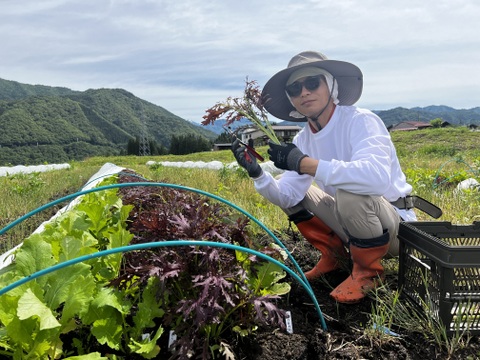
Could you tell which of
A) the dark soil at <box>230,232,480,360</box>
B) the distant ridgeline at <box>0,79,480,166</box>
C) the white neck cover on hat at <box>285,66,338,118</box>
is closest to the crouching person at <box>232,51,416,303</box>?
the white neck cover on hat at <box>285,66,338,118</box>

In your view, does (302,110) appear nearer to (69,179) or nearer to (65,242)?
(65,242)

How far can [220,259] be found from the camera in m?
1.59

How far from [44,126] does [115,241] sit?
130 metres

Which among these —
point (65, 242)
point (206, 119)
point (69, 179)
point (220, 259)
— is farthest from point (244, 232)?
point (69, 179)

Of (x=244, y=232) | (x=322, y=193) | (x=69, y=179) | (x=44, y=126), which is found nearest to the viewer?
(x=244, y=232)

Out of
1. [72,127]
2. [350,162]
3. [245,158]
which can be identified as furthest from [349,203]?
[72,127]

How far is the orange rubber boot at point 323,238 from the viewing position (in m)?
2.55

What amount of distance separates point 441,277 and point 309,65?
1.36 metres

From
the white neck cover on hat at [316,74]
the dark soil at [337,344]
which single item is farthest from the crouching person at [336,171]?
the dark soil at [337,344]

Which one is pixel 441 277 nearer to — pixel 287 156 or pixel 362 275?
pixel 362 275

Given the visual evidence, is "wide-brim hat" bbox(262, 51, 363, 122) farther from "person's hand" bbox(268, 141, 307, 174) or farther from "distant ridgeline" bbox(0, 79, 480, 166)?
"distant ridgeline" bbox(0, 79, 480, 166)

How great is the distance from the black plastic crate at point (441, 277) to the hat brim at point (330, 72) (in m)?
0.94

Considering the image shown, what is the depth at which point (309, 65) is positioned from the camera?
92.7 inches

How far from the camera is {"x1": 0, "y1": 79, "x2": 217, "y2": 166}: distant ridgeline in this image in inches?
4023
